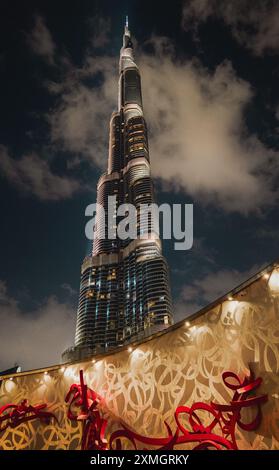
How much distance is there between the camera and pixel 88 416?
15.5 feet

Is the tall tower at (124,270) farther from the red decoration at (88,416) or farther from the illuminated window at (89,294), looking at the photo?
the red decoration at (88,416)

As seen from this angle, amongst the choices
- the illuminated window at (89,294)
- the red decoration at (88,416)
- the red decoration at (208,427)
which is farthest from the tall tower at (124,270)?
the red decoration at (208,427)

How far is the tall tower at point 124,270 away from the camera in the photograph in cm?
4675

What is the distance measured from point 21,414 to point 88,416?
1642 mm

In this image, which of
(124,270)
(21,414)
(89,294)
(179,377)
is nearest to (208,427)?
(179,377)

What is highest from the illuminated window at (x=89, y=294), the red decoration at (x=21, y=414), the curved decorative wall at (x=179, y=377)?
the illuminated window at (x=89, y=294)

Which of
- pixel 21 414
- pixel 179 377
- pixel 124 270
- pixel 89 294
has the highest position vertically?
pixel 124 270

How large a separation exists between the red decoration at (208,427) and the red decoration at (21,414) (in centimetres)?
106

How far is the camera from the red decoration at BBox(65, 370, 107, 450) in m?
4.57

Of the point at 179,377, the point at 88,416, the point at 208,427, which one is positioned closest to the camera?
the point at 208,427

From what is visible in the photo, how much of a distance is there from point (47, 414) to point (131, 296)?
148 ft

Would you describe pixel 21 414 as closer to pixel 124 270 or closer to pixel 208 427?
pixel 208 427

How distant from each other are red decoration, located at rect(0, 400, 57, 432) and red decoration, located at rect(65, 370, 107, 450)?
1.73 ft
